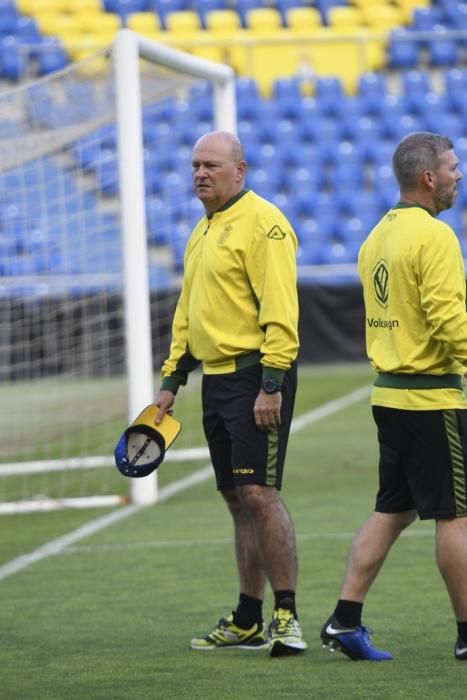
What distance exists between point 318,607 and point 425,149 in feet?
7.46

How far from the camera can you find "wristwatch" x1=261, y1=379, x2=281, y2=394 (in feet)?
17.9

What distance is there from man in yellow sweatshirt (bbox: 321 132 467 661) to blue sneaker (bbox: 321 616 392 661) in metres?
0.02

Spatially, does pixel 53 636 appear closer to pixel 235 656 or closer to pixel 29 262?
pixel 235 656

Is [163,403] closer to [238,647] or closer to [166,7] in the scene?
[238,647]

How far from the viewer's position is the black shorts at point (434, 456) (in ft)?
17.2

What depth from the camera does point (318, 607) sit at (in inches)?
261

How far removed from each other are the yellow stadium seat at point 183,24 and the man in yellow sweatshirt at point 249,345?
1916 centimetres

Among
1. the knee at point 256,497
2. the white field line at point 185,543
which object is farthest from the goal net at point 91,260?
the knee at point 256,497

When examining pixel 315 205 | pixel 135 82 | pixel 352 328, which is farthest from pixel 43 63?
pixel 135 82

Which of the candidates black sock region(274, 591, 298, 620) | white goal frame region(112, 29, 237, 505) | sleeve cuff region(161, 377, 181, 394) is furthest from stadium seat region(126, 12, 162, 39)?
black sock region(274, 591, 298, 620)

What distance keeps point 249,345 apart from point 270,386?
0.22m

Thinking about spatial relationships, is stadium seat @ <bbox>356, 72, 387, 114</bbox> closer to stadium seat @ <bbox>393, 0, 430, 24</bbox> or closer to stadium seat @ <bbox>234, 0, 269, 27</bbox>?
stadium seat @ <bbox>393, 0, 430, 24</bbox>

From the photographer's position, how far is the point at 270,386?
17.9 feet

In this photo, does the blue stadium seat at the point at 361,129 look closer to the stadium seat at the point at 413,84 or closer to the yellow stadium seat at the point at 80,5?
the stadium seat at the point at 413,84
